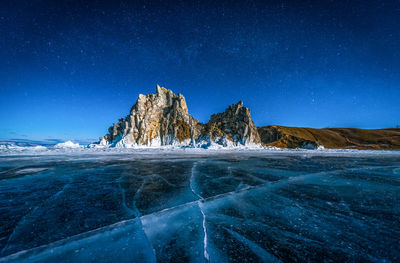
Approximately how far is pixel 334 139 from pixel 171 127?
72474mm

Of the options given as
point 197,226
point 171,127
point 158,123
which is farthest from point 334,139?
point 197,226

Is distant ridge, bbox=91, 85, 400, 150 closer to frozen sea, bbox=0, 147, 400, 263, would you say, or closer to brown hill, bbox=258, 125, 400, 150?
brown hill, bbox=258, 125, 400, 150

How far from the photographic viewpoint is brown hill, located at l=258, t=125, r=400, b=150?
194 feet

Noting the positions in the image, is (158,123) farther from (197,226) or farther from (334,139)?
(334,139)

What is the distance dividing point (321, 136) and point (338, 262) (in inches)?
3503

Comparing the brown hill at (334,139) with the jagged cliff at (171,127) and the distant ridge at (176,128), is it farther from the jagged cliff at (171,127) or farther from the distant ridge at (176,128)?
the jagged cliff at (171,127)

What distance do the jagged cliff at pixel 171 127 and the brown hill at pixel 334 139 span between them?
19.1m

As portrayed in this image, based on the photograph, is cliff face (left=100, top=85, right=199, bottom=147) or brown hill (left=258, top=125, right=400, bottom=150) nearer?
cliff face (left=100, top=85, right=199, bottom=147)

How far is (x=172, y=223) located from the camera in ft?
9.78

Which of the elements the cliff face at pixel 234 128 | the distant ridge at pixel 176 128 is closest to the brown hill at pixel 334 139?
the distant ridge at pixel 176 128

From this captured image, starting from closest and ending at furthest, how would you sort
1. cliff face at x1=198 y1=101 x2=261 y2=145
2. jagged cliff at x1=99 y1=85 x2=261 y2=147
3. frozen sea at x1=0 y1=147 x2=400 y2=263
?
frozen sea at x1=0 y1=147 x2=400 y2=263 → jagged cliff at x1=99 y1=85 x2=261 y2=147 → cliff face at x1=198 y1=101 x2=261 y2=145

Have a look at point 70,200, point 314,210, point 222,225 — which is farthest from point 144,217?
point 314,210

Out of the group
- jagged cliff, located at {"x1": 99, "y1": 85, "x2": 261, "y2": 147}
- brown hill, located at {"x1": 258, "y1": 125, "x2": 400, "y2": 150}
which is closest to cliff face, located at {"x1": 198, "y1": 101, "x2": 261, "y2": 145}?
jagged cliff, located at {"x1": 99, "y1": 85, "x2": 261, "y2": 147}

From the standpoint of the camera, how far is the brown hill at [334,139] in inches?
2334
